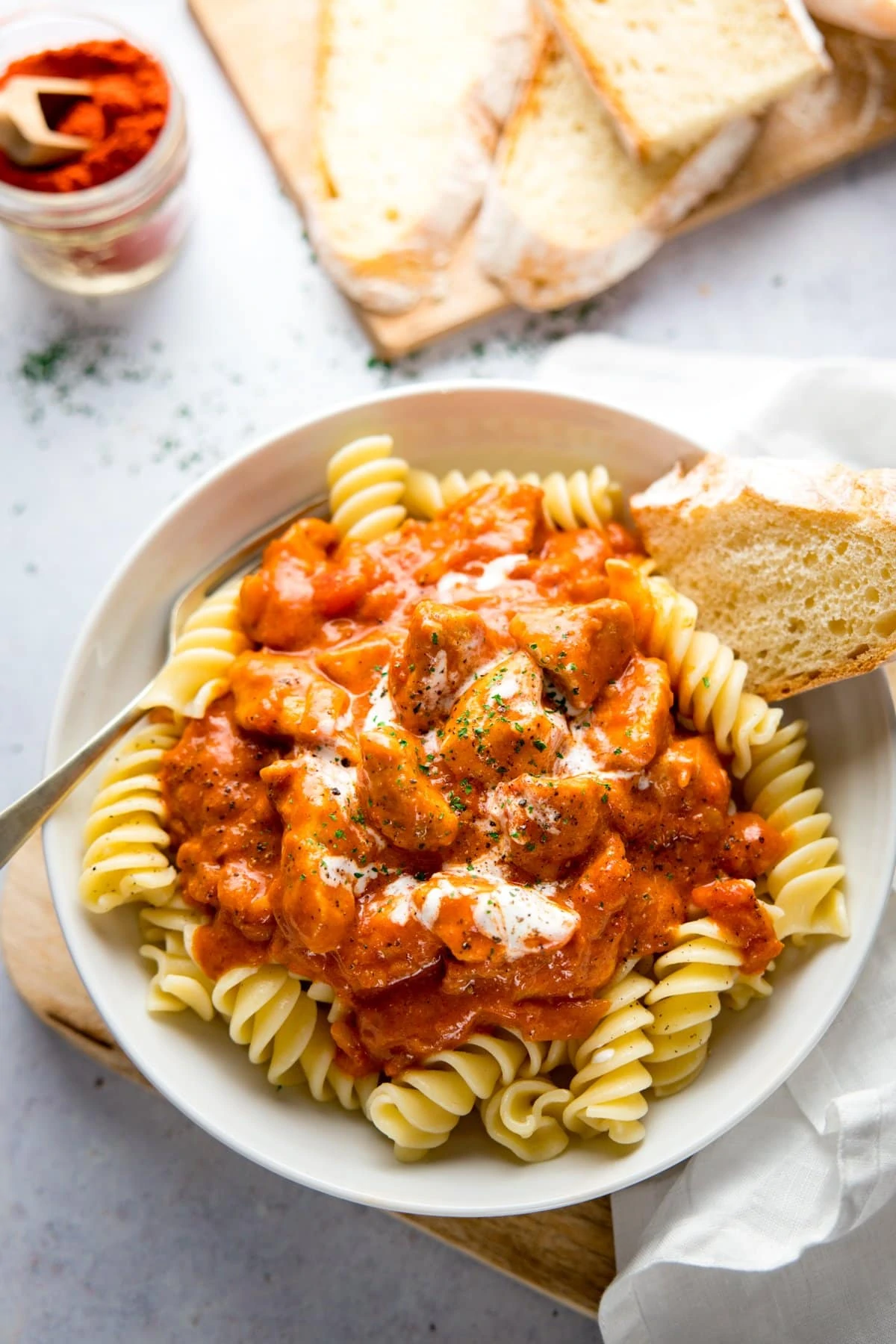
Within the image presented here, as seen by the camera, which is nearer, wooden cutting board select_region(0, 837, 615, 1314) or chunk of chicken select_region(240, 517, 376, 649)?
chunk of chicken select_region(240, 517, 376, 649)

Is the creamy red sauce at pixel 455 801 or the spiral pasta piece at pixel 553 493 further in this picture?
the spiral pasta piece at pixel 553 493

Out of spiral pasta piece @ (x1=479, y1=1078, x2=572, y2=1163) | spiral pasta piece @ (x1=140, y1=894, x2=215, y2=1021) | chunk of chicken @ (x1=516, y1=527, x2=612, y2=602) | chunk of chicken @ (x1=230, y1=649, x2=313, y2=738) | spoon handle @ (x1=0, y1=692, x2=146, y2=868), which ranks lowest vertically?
spiral pasta piece @ (x1=479, y1=1078, x2=572, y2=1163)

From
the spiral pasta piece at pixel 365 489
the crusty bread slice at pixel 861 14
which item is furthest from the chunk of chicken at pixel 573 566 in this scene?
the crusty bread slice at pixel 861 14

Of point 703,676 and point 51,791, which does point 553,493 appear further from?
point 51,791

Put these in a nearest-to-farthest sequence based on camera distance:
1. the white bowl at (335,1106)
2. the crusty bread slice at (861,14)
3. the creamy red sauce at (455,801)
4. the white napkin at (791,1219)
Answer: the creamy red sauce at (455,801), the white bowl at (335,1106), the white napkin at (791,1219), the crusty bread slice at (861,14)

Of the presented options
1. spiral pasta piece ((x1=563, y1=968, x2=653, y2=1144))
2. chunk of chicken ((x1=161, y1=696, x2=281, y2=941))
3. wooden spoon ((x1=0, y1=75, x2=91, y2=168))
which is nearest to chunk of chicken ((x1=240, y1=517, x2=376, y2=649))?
chunk of chicken ((x1=161, y1=696, x2=281, y2=941))

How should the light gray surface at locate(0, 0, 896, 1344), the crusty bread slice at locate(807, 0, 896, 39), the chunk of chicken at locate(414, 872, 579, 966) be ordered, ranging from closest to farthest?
the chunk of chicken at locate(414, 872, 579, 966), the light gray surface at locate(0, 0, 896, 1344), the crusty bread slice at locate(807, 0, 896, 39)

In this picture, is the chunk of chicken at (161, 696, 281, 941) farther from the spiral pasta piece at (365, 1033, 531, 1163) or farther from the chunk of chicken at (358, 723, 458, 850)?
the spiral pasta piece at (365, 1033, 531, 1163)

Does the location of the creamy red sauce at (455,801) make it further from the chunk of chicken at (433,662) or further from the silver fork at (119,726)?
the silver fork at (119,726)

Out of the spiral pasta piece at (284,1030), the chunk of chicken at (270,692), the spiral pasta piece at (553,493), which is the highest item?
the chunk of chicken at (270,692)
